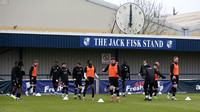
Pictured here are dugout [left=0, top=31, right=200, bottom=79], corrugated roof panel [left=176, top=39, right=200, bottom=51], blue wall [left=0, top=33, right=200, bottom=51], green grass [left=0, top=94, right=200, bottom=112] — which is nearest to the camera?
green grass [left=0, top=94, right=200, bottom=112]

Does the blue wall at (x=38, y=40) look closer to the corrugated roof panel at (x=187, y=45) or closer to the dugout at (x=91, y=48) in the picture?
the dugout at (x=91, y=48)

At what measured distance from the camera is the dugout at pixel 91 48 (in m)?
27.0

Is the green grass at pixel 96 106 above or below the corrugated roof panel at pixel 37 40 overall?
below

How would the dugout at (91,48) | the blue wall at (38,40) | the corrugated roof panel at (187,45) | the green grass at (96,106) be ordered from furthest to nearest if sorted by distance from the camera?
the corrugated roof panel at (187,45), the dugout at (91,48), the blue wall at (38,40), the green grass at (96,106)

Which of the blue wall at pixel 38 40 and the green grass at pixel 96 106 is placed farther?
the blue wall at pixel 38 40

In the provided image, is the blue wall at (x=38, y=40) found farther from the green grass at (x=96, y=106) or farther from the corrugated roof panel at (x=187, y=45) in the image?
the green grass at (x=96, y=106)

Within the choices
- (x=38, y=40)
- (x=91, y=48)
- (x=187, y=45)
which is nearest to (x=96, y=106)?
(x=38, y=40)

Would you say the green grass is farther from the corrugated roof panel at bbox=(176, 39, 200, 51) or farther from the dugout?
the corrugated roof panel at bbox=(176, 39, 200, 51)

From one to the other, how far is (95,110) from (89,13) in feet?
74.5

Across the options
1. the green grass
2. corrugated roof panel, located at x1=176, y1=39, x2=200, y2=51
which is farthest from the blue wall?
the green grass

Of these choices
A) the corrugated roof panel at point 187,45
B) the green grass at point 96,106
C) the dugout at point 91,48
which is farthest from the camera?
the corrugated roof panel at point 187,45

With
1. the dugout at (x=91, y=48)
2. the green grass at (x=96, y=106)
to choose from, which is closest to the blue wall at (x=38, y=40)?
the dugout at (x=91, y=48)

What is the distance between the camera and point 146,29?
133 ft

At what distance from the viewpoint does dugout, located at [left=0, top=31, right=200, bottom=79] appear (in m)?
27.0
